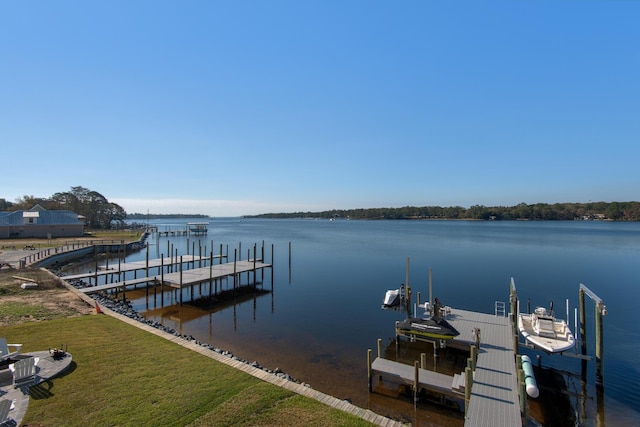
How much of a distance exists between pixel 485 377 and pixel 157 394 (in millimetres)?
8974

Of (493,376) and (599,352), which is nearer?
(493,376)

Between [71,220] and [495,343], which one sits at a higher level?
[71,220]

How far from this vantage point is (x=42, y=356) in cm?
890

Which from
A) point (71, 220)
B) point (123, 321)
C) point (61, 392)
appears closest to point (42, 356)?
point (61, 392)

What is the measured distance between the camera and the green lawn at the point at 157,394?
659cm

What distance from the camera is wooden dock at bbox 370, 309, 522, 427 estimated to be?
26.6ft

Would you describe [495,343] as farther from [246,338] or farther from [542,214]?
[542,214]

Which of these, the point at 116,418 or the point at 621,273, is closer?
the point at 116,418

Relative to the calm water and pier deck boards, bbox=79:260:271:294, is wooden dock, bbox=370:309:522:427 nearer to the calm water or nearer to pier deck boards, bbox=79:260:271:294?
the calm water

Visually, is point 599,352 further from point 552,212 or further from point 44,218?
point 552,212

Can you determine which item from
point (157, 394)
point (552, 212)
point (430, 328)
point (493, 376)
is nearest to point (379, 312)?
point (430, 328)

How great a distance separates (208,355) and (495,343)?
34.1 feet

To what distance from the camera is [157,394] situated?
24.3ft

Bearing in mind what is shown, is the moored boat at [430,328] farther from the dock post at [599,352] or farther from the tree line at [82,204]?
the tree line at [82,204]
